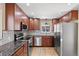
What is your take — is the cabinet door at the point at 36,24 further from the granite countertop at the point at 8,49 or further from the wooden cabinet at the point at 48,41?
the granite countertop at the point at 8,49

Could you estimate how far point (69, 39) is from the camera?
488 centimetres

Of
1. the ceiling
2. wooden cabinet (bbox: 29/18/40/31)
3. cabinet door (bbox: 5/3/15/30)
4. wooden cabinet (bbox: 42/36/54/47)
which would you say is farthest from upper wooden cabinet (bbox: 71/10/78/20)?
wooden cabinet (bbox: 29/18/40/31)

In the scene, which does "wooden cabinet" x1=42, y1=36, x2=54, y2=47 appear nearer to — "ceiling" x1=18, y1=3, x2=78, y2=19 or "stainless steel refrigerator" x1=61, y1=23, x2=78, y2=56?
"ceiling" x1=18, y1=3, x2=78, y2=19

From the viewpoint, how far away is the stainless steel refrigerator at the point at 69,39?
4871 mm

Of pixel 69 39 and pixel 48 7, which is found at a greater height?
pixel 48 7

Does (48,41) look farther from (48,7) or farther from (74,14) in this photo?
(48,7)

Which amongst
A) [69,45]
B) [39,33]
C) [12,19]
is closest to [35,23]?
[39,33]

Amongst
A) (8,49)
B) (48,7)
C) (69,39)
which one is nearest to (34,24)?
(48,7)

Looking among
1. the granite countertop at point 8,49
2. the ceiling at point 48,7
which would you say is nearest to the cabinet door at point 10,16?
the ceiling at point 48,7

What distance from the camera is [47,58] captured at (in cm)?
84

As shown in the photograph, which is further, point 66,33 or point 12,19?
point 66,33

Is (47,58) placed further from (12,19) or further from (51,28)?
(51,28)

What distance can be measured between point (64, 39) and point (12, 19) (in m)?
2.20

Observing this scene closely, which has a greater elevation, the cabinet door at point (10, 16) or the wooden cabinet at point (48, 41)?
the cabinet door at point (10, 16)
